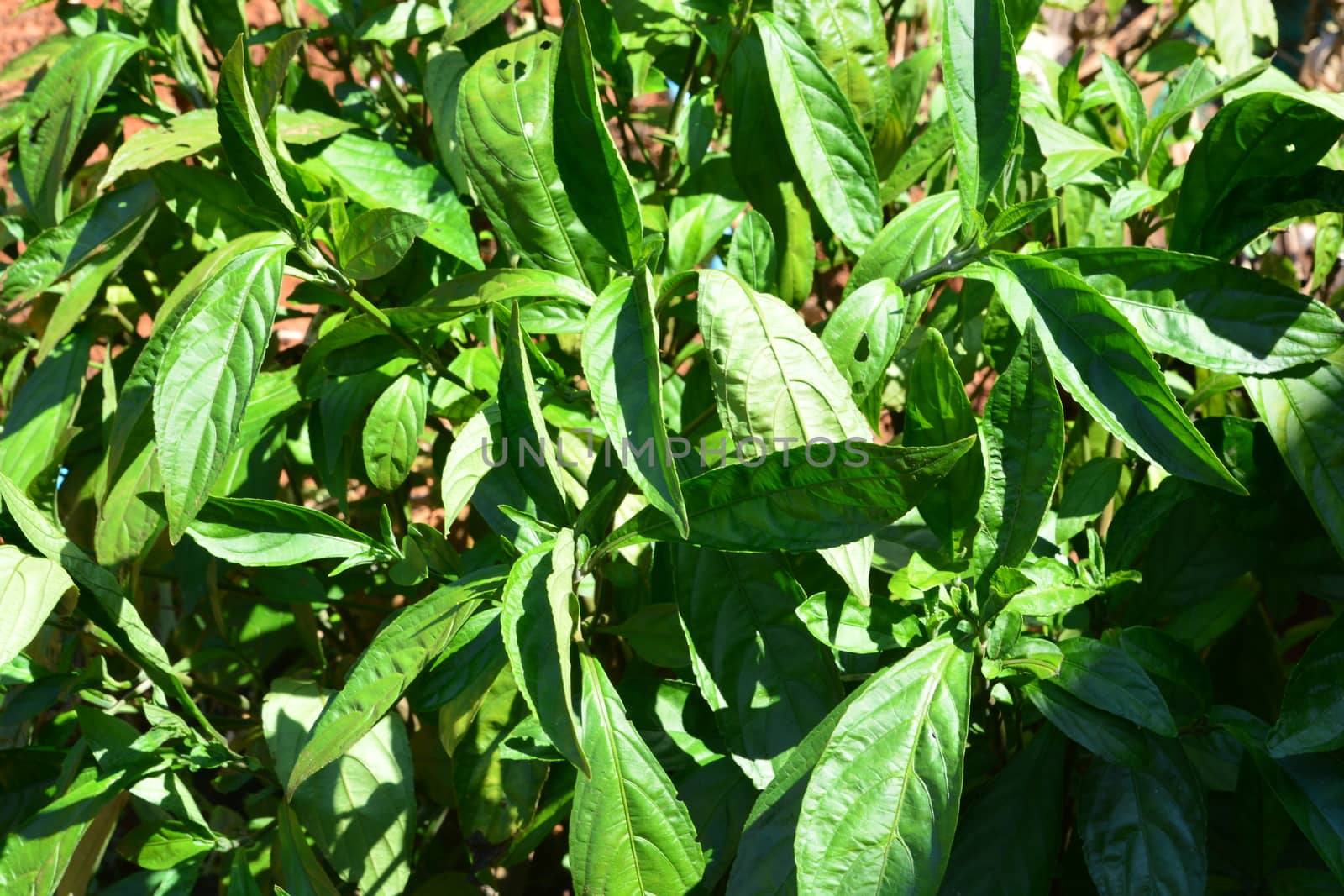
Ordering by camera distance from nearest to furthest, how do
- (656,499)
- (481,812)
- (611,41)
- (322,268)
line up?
(656,499), (322,268), (481,812), (611,41)

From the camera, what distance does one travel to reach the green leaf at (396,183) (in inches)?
47.7

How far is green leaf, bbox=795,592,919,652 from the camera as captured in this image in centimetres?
93

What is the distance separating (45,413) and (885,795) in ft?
3.54

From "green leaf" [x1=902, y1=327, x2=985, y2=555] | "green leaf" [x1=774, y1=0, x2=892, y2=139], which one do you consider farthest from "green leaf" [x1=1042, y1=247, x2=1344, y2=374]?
"green leaf" [x1=774, y1=0, x2=892, y2=139]

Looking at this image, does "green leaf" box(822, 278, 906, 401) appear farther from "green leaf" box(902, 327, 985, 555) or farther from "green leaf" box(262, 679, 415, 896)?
"green leaf" box(262, 679, 415, 896)

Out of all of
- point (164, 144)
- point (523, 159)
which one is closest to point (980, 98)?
point (523, 159)

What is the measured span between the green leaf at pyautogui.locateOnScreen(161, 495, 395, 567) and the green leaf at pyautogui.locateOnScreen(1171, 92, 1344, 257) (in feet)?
2.75

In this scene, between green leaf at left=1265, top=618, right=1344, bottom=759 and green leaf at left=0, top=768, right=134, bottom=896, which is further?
green leaf at left=0, top=768, right=134, bottom=896

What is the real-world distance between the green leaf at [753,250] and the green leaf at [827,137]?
0.20 ft

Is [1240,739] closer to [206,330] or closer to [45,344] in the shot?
[206,330]

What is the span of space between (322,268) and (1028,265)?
0.61 meters

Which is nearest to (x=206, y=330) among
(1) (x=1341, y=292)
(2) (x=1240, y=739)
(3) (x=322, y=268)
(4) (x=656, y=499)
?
(3) (x=322, y=268)

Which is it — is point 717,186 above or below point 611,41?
below

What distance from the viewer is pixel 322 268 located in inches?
38.9
